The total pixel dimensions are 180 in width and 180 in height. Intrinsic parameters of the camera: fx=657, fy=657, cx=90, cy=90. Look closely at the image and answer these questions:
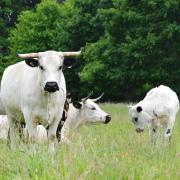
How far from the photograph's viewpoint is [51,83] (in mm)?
8945

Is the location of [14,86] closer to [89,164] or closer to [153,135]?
[153,135]

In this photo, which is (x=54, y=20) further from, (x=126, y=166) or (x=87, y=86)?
A: (x=126, y=166)

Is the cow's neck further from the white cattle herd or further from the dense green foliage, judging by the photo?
the dense green foliage

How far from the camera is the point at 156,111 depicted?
14.9 meters

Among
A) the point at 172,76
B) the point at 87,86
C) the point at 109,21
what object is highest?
the point at 109,21

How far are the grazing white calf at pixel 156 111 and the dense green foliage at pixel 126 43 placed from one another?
18501mm

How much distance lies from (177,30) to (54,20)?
1818 cm

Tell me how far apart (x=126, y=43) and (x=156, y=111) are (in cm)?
2220

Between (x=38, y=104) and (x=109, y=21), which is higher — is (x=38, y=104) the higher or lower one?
the higher one

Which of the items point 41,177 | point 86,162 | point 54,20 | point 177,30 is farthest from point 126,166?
point 54,20

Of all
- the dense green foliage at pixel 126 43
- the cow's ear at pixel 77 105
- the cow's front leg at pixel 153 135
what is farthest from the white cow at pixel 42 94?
the dense green foliage at pixel 126 43

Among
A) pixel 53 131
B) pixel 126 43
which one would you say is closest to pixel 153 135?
pixel 53 131

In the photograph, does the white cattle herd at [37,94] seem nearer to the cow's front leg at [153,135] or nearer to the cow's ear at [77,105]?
the cow's front leg at [153,135]

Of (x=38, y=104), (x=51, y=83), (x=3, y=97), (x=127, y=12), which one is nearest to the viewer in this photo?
(x=51, y=83)
